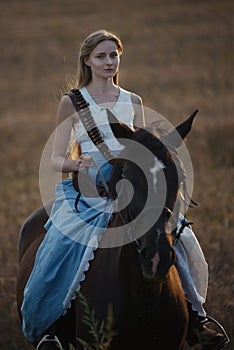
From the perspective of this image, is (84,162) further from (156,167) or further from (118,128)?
(156,167)

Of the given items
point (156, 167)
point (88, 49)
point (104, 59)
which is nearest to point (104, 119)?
point (104, 59)

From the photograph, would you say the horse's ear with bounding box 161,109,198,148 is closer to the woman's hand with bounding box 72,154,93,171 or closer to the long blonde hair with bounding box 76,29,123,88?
the woman's hand with bounding box 72,154,93,171

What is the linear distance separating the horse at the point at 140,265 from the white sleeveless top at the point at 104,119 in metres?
0.71

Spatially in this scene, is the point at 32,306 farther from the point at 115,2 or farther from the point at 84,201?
the point at 115,2

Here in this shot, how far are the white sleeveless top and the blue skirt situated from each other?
14cm

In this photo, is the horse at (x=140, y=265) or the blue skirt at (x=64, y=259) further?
the blue skirt at (x=64, y=259)

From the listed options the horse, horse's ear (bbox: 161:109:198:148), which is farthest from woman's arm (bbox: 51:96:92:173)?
horse's ear (bbox: 161:109:198:148)

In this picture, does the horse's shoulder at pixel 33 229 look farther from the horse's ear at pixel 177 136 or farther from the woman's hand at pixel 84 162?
the horse's ear at pixel 177 136

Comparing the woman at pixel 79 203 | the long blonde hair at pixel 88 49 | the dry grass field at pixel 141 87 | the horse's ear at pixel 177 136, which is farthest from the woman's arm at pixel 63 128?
the dry grass field at pixel 141 87

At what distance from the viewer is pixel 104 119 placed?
529cm

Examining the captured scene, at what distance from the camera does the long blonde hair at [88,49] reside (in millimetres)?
5488

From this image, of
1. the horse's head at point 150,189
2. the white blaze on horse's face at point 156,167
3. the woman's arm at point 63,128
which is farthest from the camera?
the woman's arm at point 63,128

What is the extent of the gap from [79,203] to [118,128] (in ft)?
3.99

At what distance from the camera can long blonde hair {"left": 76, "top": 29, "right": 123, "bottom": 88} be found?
5.49m
